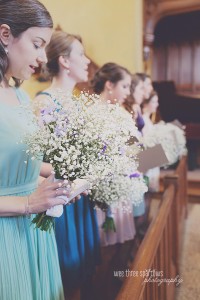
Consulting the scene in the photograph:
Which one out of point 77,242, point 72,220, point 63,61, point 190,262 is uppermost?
point 63,61

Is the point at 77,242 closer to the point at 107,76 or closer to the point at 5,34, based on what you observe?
the point at 5,34

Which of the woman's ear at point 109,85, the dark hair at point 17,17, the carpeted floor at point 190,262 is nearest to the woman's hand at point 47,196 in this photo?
the dark hair at point 17,17

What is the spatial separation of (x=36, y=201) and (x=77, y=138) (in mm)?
221

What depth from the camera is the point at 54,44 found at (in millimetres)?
1604

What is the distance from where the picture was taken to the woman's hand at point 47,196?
2.91 ft

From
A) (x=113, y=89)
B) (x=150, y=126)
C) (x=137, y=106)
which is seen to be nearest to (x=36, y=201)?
(x=113, y=89)

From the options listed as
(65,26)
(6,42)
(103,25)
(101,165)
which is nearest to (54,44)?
(6,42)

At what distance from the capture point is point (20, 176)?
101 cm

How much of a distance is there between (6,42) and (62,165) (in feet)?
1.41

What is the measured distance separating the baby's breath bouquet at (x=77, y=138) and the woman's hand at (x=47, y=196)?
0.10 feet

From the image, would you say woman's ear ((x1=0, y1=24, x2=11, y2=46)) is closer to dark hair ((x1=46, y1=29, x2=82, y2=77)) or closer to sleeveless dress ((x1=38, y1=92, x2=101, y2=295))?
sleeveless dress ((x1=38, y1=92, x2=101, y2=295))

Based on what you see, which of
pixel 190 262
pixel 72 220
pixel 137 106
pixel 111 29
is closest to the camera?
pixel 72 220

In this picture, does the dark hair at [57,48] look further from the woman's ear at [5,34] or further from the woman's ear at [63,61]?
the woman's ear at [5,34]

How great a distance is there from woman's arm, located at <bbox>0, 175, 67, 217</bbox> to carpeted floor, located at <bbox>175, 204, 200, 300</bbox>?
1.71 meters
